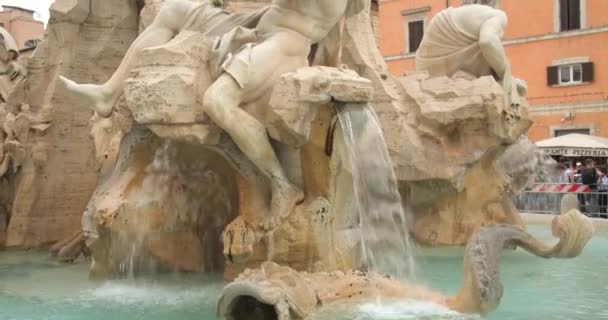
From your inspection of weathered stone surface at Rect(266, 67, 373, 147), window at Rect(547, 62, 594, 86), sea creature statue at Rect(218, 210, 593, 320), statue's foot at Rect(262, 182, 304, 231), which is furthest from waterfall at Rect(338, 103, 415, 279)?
window at Rect(547, 62, 594, 86)

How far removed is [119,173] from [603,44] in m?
18.7

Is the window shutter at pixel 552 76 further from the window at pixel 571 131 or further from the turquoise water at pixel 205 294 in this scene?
the turquoise water at pixel 205 294

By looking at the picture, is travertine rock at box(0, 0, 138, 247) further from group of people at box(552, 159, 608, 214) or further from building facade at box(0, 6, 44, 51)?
building facade at box(0, 6, 44, 51)

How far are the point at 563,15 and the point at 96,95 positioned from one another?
19253 mm

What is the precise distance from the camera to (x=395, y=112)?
7988 millimetres

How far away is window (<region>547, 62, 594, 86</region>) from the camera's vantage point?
72.4 ft

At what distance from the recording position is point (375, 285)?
521 cm

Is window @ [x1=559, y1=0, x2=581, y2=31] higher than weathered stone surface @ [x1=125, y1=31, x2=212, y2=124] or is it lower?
higher

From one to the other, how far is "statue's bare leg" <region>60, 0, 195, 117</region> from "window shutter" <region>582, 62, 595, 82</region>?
707 inches

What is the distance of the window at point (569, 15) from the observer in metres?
22.5

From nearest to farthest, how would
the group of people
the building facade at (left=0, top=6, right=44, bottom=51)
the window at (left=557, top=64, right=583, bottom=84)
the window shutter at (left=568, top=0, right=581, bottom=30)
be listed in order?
1. the group of people
2. the building facade at (left=0, top=6, right=44, bottom=51)
3. the window at (left=557, top=64, right=583, bottom=84)
4. the window shutter at (left=568, top=0, right=581, bottom=30)

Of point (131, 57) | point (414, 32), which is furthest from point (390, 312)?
point (414, 32)

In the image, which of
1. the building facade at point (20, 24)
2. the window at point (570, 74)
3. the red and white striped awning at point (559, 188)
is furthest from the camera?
the window at point (570, 74)

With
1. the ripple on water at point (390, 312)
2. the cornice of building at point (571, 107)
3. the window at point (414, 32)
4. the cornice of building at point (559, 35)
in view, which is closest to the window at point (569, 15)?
the cornice of building at point (559, 35)
